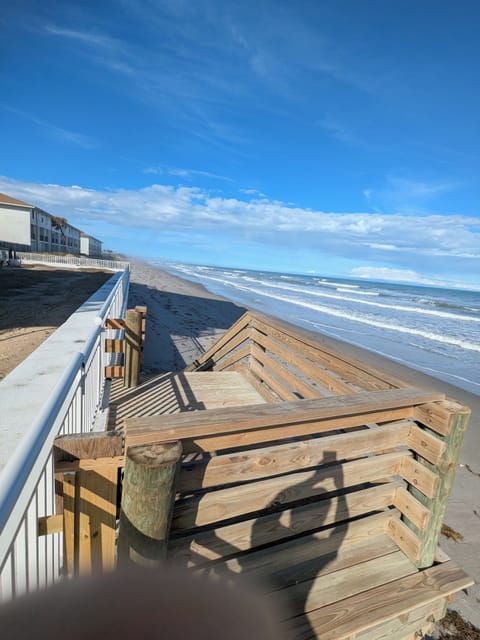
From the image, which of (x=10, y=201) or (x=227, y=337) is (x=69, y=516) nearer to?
(x=227, y=337)

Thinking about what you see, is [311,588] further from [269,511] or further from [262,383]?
[262,383]

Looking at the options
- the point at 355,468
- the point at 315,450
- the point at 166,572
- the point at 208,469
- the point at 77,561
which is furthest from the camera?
the point at 355,468

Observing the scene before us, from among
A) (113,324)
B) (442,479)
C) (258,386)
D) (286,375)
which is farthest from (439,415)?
(113,324)

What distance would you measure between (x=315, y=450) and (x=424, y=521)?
102cm

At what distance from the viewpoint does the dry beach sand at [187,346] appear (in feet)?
11.4

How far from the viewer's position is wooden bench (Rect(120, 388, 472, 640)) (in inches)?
67.9

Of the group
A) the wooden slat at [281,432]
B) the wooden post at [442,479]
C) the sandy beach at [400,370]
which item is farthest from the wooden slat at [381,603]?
the wooden slat at [281,432]

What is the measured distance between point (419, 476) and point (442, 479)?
0.14 metres

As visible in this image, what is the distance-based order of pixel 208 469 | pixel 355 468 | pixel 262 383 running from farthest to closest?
pixel 262 383 → pixel 355 468 → pixel 208 469

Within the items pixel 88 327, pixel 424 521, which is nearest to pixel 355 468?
pixel 424 521

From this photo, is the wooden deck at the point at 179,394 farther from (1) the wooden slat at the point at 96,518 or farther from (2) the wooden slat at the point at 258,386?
(1) the wooden slat at the point at 96,518

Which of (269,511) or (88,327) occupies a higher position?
(88,327)

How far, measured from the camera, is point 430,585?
7.18 feet

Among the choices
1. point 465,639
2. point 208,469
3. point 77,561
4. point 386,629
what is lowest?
point 465,639
